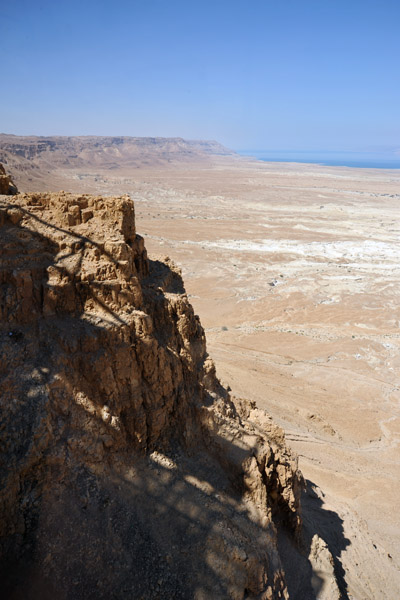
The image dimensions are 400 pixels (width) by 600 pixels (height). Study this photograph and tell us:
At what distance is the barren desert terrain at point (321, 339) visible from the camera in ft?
35.0

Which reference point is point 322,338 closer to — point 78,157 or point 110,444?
point 110,444

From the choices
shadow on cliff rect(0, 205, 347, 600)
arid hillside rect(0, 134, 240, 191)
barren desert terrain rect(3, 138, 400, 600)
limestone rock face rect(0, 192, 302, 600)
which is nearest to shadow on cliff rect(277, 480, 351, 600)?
barren desert terrain rect(3, 138, 400, 600)

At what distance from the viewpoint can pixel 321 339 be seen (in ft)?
74.9

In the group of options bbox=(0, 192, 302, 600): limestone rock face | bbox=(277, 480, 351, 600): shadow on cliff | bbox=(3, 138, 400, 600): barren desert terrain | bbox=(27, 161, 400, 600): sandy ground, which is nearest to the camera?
bbox=(0, 192, 302, 600): limestone rock face

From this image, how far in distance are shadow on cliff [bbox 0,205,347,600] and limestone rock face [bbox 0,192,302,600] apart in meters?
0.02

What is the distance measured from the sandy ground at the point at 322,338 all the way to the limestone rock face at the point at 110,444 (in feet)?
12.9

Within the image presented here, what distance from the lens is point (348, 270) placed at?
37.8m

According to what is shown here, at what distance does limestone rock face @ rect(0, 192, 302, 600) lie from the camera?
4996 millimetres

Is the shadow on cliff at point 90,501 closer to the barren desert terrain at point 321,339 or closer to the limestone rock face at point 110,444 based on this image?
the limestone rock face at point 110,444

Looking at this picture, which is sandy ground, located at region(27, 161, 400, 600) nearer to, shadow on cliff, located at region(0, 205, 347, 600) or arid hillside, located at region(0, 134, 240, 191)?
shadow on cliff, located at region(0, 205, 347, 600)

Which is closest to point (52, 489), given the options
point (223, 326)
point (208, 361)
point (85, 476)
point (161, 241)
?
point (85, 476)

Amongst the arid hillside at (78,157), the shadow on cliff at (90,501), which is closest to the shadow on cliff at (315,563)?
the shadow on cliff at (90,501)

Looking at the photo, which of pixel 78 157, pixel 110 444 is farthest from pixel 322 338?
pixel 78 157

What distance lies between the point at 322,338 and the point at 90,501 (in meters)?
19.9
